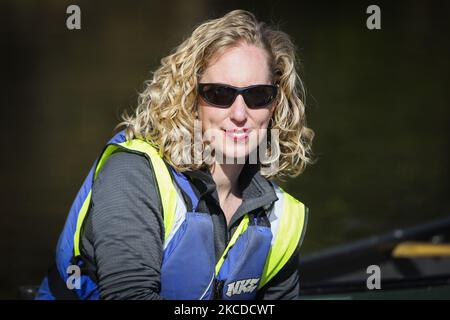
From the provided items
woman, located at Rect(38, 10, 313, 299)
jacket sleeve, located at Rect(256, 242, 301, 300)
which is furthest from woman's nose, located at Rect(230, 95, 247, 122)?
jacket sleeve, located at Rect(256, 242, 301, 300)

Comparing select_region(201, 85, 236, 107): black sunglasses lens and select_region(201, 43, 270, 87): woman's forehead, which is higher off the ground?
A: select_region(201, 43, 270, 87): woman's forehead

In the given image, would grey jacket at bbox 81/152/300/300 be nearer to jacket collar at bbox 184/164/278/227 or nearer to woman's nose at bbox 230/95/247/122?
jacket collar at bbox 184/164/278/227

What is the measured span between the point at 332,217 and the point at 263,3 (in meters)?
8.13

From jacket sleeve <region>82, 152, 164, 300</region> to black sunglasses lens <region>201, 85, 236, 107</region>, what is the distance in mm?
294

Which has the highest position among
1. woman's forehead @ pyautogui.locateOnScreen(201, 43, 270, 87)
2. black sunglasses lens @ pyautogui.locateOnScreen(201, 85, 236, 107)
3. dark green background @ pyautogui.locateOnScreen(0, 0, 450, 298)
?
woman's forehead @ pyautogui.locateOnScreen(201, 43, 270, 87)

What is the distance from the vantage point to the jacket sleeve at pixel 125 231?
2.06 meters

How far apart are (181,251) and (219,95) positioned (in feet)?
1.54

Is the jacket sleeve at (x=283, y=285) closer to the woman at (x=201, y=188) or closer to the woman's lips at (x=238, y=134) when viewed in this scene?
the woman at (x=201, y=188)

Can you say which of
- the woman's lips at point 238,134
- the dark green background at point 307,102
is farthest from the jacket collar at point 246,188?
the dark green background at point 307,102

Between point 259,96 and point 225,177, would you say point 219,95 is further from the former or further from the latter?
point 225,177

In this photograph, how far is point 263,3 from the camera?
13680mm

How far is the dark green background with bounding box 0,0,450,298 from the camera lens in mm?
6195

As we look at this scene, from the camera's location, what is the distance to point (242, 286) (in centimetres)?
238

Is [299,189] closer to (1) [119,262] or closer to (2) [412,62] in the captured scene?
(1) [119,262]
